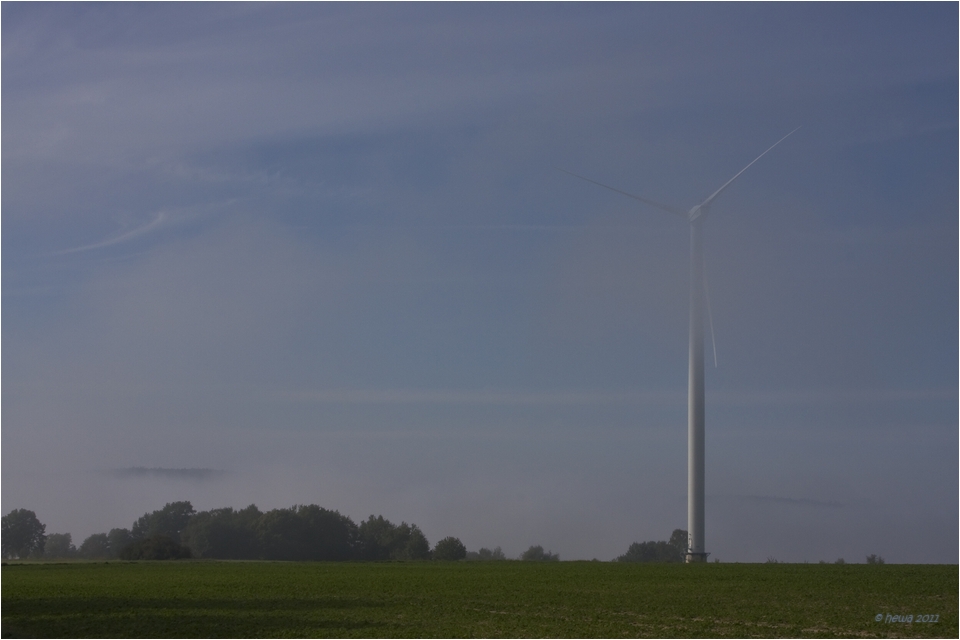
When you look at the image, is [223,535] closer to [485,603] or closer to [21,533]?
[21,533]

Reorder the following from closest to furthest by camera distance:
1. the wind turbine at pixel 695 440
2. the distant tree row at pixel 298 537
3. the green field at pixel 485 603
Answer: the green field at pixel 485 603 → the wind turbine at pixel 695 440 → the distant tree row at pixel 298 537

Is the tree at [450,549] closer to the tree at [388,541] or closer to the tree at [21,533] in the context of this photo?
the tree at [388,541]

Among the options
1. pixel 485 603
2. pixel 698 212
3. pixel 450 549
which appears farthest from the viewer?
pixel 450 549

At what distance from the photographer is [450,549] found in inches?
4651

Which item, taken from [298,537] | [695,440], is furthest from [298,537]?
[695,440]

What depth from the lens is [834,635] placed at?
102ft

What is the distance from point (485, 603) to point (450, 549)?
78669mm

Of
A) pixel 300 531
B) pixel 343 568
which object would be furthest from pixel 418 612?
pixel 300 531

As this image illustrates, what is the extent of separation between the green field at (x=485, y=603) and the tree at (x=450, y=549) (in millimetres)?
53063

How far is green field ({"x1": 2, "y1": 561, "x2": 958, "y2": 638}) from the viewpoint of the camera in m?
32.3

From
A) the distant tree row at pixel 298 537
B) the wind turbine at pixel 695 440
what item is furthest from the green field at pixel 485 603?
the distant tree row at pixel 298 537

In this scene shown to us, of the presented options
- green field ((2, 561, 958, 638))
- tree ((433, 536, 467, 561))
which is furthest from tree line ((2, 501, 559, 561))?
green field ((2, 561, 958, 638))

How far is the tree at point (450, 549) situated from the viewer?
11625cm

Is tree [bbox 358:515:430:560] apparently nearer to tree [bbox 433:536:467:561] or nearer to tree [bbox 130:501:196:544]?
tree [bbox 433:536:467:561]
